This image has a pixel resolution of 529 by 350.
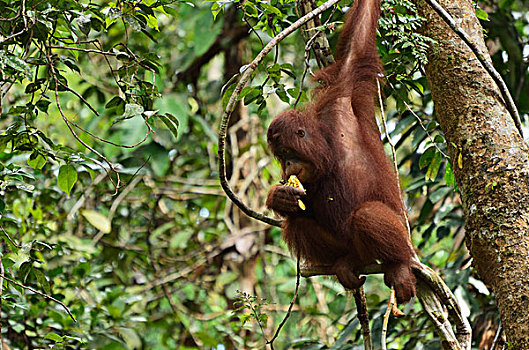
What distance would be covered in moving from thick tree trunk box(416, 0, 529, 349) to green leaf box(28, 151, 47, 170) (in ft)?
6.49

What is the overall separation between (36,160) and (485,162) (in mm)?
2172

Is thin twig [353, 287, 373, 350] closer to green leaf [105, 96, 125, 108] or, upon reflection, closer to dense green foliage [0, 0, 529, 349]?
dense green foliage [0, 0, 529, 349]

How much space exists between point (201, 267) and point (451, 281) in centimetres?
314

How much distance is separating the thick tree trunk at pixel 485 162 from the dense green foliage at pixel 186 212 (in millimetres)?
389

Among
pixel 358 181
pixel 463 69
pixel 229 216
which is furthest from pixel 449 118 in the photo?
pixel 229 216

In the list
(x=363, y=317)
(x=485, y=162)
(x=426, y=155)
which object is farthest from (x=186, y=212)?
(x=485, y=162)

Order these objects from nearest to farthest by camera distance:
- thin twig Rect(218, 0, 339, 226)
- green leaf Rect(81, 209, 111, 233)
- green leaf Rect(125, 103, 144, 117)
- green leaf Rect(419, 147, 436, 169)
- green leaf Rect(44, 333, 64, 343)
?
thin twig Rect(218, 0, 339, 226) → green leaf Rect(125, 103, 144, 117) → green leaf Rect(44, 333, 64, 343) → green leaf Rect(419, 147, 436, 169) → green leaf Rect(81, 209, 111, 233)

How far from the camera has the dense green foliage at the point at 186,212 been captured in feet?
14.0

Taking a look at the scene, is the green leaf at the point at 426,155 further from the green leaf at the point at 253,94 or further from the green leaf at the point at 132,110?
the green leaf at the point at 132,110

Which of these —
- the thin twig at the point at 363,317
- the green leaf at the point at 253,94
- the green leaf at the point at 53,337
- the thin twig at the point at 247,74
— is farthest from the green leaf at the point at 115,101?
the thin twig at the point at 363,317

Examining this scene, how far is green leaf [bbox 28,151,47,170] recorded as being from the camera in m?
3.08

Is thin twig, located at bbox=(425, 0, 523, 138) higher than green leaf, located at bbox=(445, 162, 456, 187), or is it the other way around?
thin twig, located at bbox=(425, 0, 523, 138)

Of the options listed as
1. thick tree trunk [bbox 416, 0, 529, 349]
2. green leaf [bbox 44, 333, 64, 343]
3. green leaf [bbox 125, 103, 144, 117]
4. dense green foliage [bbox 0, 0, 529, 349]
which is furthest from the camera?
dense green foliage [bbox 0, 0, 529, 349]

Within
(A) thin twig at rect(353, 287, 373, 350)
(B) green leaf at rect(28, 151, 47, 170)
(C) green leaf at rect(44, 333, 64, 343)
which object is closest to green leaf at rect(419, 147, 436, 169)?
(A) thin twig at rect(353, 287, 373, 350)
